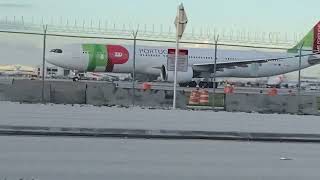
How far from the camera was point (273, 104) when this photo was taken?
69.5ft

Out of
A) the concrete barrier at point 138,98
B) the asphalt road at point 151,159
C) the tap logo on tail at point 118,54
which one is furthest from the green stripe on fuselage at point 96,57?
the asphalt road at point 151,159

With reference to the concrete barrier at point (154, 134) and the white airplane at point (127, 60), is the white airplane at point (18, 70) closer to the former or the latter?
the white airplane at point (127, 60)

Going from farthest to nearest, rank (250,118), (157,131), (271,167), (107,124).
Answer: (250,118) < (107,124) < (157,131) < (271,167)

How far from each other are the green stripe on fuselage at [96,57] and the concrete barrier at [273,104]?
874 inches

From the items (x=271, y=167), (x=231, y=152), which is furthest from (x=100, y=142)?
(x=271, y=167)

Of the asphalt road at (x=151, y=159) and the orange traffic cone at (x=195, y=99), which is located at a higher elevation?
the orange traffic cone at (x=195, y=99)

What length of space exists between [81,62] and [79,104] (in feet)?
73.1

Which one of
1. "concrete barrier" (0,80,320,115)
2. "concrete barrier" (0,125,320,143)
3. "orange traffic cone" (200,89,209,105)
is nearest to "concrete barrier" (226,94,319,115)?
"concrete barrier" (0,80,320,115)

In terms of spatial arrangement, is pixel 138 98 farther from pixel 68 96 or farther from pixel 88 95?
pixel 68 96

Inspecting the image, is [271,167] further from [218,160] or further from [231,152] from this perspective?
[231,152]

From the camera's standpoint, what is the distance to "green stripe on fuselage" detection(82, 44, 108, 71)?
138ft

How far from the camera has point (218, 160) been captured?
9.56m

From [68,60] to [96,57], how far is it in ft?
7.02

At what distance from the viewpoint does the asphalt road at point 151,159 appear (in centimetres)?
790
